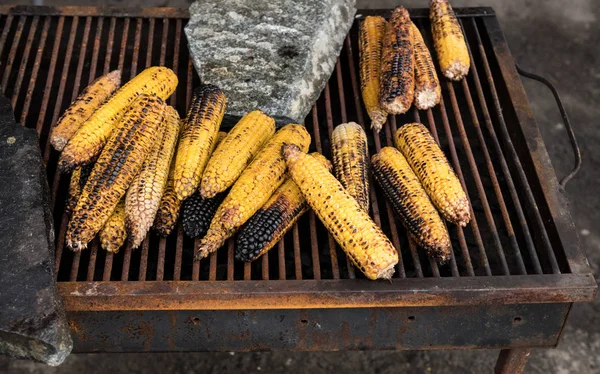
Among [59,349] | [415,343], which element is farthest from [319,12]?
[59,349]

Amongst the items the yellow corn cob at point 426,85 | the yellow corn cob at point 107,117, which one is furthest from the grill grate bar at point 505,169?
the yellow corn cob at point 107,117

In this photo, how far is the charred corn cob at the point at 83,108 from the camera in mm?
3719

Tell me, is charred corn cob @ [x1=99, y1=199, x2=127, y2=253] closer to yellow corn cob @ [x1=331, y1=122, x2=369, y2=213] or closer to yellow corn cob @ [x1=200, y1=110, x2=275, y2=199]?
yellow corn cob @ [x1=200, y1=110, x2=275, y2=199]

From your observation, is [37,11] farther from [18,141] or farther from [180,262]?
[180,262]

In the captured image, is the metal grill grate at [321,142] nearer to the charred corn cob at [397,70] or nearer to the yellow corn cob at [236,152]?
the charred corn cob at [397,70]

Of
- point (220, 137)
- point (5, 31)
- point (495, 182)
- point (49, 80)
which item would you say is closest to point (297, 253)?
point (220, 137)

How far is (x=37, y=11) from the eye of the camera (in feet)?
15.6

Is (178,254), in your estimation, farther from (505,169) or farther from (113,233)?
(505,169)

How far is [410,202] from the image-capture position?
139 inches

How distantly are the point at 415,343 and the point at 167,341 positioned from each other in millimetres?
1148

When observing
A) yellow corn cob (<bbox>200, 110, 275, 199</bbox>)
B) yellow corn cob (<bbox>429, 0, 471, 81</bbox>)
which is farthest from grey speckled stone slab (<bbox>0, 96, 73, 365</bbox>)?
yellow corn cob (<bbox>429, 0, 471, 81</bbox>)

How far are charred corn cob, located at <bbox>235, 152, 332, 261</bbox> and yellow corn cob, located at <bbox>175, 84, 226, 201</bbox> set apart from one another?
0.35m

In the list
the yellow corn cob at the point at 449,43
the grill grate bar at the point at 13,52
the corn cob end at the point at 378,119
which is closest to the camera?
the corn cob end at the point at 378,119

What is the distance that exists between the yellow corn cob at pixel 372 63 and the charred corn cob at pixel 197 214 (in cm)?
112
